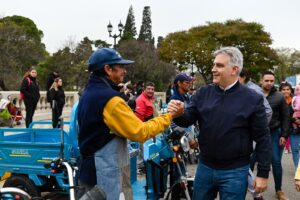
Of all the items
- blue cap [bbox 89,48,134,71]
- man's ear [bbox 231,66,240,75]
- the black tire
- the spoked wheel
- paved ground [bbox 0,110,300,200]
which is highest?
blue cap [bbox 89,48,134,71]

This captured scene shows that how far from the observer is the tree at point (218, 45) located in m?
55.3

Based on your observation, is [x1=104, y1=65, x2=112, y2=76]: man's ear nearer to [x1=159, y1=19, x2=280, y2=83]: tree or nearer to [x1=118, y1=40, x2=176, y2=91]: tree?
[x1=118, y1=40, x2=176, y2=91]: tree

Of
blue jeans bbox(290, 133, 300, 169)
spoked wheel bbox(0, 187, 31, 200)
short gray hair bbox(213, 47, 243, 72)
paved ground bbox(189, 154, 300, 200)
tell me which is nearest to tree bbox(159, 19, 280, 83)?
paved ground bbox(189, 154, 300, 200)

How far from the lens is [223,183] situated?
335 cm

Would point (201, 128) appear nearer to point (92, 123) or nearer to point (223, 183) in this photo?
point (223, 183)

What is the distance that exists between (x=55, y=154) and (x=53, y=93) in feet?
22.2

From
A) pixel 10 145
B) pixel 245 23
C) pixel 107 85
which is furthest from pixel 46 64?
pixel 107 85

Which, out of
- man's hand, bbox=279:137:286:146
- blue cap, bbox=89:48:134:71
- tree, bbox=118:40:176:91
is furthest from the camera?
tree, bbox=118:40:176:91

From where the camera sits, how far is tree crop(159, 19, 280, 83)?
2176 inches

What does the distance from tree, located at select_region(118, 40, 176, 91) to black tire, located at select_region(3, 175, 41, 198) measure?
34.6 metres

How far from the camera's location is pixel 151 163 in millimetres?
4992

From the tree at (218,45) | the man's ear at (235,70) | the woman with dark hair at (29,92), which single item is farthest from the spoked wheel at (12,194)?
the tree at (218,45)

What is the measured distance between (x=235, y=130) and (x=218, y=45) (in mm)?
55598

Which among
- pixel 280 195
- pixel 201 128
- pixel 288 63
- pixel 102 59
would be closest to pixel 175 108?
pixel 201 128
